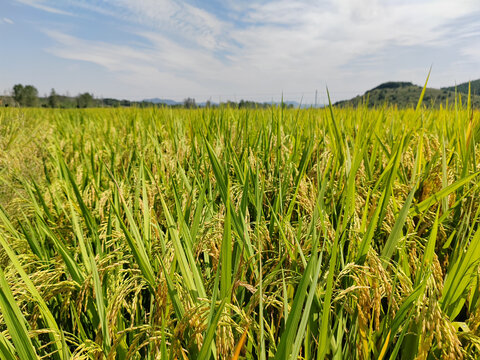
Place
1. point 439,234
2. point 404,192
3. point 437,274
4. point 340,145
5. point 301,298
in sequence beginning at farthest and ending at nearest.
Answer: point 340,145 → point 404,192 → point 439,234 → point 437,274 → point 301,298

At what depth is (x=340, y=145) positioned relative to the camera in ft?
5.08

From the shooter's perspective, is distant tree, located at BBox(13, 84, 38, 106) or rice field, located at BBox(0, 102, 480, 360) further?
distant tree, located at BBox(13, 84, 38, 106)

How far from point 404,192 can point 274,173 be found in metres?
0.72

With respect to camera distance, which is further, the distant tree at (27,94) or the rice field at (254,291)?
the distant tree at (27,94)

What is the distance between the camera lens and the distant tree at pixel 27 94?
56.9 m

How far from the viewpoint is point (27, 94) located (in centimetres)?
6112

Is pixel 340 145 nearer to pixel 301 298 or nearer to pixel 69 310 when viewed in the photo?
pixel 301 298

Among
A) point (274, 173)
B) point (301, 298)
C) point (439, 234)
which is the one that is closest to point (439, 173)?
point (439, 234)

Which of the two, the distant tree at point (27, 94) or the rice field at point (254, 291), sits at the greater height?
the distant tree at point (27, 94)

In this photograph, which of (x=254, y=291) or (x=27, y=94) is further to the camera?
(x=27, y=94)

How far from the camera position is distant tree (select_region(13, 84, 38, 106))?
187ft

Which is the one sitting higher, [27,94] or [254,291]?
[27,94]

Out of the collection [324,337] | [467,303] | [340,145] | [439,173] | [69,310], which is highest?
[340,145]

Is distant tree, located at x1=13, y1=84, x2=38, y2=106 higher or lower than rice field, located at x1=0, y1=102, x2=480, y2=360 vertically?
higher
